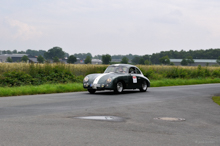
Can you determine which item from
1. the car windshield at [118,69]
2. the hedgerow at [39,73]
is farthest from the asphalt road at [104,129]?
the hedgerow at [39,73]

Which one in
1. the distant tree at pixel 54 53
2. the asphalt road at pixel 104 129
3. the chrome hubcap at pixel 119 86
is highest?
the distant tree at pixel 54 53

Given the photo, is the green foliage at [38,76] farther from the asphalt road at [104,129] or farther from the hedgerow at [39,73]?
the asphalt road at [104,129]

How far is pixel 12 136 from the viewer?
657 centimetres

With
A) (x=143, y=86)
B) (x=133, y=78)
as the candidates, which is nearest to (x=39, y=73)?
(x=143, y=86)

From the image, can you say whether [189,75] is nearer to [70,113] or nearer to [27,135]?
[70,113]

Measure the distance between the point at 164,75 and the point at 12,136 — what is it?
36620mm

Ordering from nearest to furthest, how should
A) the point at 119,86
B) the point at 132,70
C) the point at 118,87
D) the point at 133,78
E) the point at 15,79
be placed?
the point at 118,87 → the point at 119,86 → the point at 133,78 → the point at 132,70 → the point at 15,79

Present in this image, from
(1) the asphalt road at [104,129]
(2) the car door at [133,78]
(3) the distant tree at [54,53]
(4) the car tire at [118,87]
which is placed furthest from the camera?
(3) the distant tree at [54,53]

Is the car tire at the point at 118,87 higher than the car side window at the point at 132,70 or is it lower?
lower

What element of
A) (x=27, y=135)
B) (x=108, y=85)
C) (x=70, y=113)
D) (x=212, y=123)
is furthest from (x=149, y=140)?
(x=108, y=85)

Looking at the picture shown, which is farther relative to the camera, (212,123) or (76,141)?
(212,123)

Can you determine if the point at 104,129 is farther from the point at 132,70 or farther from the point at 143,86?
the point at 143,86

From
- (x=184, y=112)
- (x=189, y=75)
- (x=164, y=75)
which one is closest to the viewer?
(x=184, y=112)

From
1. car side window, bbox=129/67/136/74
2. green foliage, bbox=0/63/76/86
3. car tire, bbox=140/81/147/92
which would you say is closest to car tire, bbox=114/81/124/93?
car side window, bbox=129/67/136/74
